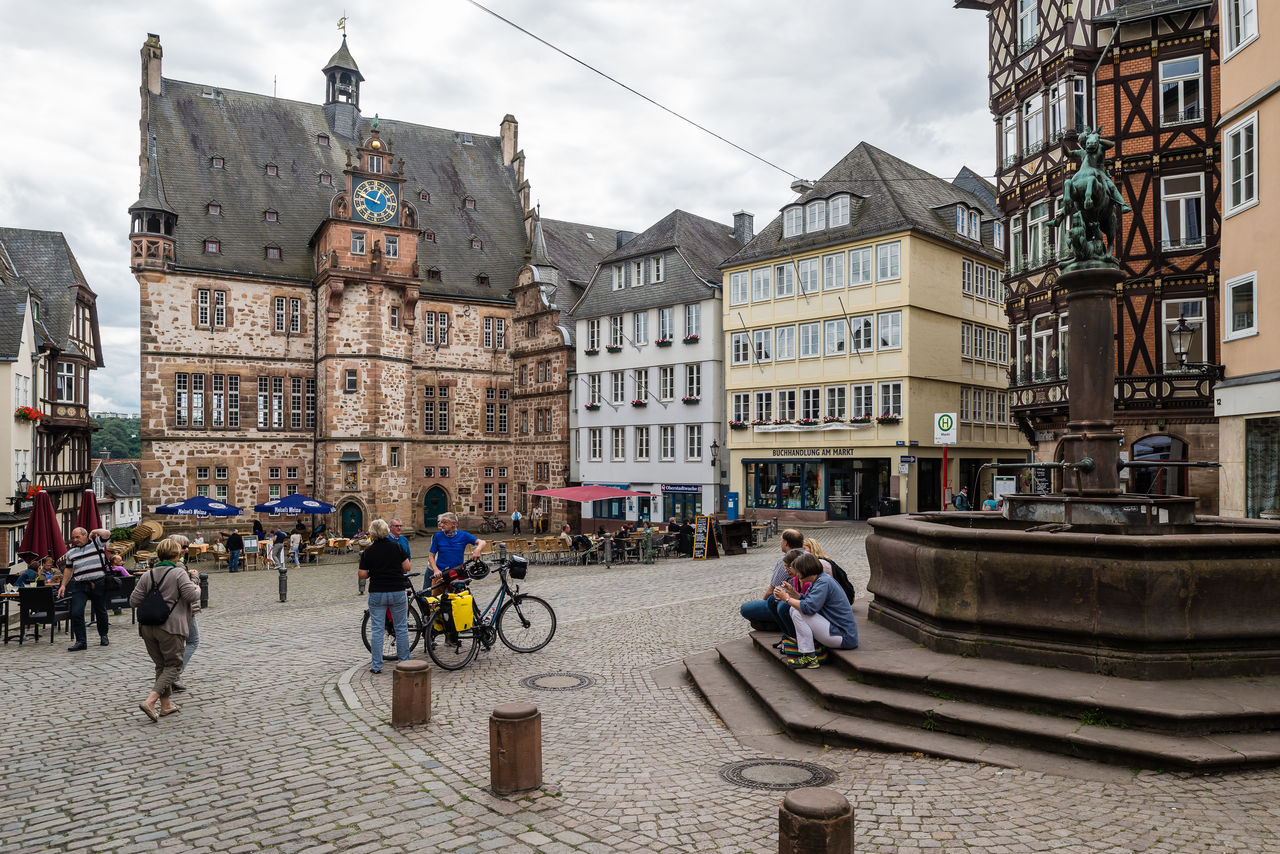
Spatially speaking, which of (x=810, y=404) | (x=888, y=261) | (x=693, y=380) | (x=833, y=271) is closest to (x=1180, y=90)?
(x=888, y=261)

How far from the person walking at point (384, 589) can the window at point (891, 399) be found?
26530mm

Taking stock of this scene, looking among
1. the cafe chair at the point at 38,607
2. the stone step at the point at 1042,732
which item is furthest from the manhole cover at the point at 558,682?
the cafe chair at the point at 38,607

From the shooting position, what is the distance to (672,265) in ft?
136

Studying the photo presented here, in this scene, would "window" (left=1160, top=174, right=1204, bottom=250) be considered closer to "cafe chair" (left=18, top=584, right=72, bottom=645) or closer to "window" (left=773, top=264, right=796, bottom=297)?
"window" (left=773, top=264, right=796, bottom=297)

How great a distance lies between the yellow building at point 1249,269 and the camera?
17.5 meters

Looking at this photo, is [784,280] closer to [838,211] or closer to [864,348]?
[838,211]

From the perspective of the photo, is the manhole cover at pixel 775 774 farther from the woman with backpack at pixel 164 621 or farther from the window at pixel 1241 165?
the window at pixel 1241 165

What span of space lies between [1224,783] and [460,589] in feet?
25.4

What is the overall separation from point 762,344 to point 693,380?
4.00m

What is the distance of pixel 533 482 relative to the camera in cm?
4853

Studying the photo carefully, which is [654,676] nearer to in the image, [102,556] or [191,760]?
[191,760]

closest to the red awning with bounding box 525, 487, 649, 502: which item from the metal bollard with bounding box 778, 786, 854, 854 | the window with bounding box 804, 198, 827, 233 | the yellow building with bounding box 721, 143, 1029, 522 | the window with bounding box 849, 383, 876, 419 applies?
the yellow building with bounding box 721, 143, 1029, 522

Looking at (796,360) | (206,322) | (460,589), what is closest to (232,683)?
(460,589)

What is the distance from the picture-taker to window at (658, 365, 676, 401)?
41.4 metres
